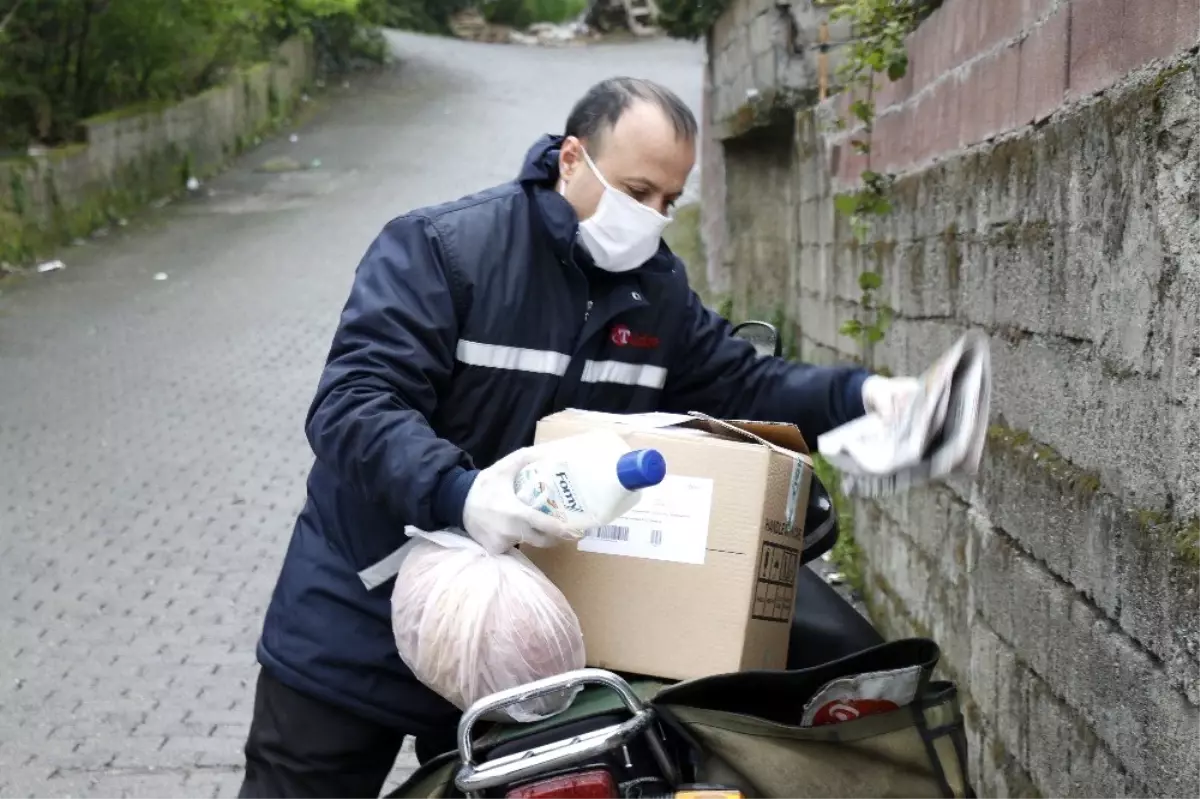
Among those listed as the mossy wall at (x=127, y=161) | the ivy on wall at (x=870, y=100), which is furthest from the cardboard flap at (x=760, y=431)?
the mossy wall at (x=127, y=161)

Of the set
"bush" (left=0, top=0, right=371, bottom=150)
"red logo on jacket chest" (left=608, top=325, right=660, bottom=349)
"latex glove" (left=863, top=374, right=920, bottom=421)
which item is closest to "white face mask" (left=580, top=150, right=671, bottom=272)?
"red logo on jacket chest" (left=608, top=325, right=660, bottom=349)

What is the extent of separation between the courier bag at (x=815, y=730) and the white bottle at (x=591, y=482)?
26 centimetres

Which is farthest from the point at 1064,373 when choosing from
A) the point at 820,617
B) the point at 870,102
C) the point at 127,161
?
the point at 127,161

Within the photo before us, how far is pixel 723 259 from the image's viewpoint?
10047 mm

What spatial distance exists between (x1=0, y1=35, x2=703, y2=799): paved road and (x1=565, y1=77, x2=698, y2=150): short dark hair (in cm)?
253

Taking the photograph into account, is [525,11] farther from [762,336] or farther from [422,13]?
[762,336]

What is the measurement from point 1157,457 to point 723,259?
7838mm

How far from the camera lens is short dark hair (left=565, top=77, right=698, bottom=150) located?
7.99 feet

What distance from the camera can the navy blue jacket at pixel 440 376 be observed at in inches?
89.3

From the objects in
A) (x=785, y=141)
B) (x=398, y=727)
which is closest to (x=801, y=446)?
(x=398, y=727)

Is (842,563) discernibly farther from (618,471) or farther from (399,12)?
(399,12)

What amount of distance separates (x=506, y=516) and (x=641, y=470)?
0.21 metres

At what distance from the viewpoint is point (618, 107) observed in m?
2.44

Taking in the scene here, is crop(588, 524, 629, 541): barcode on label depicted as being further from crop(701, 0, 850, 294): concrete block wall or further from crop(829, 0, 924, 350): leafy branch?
crop(701, 0, 850, 294): concrete block wall
